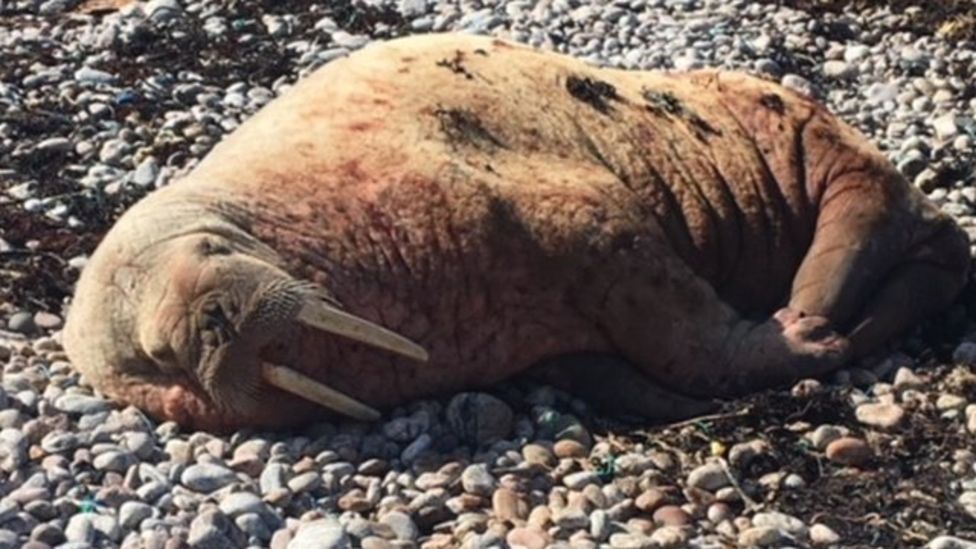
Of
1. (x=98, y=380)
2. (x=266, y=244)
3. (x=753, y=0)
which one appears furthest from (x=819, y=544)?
(x=753, y=0)

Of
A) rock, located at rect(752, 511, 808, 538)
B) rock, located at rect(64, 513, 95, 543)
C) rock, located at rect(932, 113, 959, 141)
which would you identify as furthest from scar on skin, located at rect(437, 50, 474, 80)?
rock, located at rect(932, 113, 959, 141)

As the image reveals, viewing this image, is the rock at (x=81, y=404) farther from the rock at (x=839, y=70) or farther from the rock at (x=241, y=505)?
the rock at (x=839, y=70)

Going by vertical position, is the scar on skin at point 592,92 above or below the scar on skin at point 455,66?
below

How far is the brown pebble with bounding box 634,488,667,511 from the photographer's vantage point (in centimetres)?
634

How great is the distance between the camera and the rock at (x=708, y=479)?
21.4ft

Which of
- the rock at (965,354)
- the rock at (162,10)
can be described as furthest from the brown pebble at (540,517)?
the rock at (162,10)

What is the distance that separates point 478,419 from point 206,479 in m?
1.06

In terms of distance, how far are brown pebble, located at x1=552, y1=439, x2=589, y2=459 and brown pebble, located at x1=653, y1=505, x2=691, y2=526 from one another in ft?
1.63

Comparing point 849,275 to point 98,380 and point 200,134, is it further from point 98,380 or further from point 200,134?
point 200,134

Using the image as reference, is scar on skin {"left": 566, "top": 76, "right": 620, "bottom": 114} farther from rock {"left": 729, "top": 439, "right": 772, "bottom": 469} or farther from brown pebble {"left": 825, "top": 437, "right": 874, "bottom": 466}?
brown pebble {"left": 825, "top": 437, "right": 874, "bottom": 466}

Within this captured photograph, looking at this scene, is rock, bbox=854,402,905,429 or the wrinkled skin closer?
the wrinkled skin

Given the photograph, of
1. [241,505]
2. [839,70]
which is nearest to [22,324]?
[241,505]

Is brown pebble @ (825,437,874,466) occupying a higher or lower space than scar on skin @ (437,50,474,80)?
lower

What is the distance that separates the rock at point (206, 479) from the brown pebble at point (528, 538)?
99 centimetres
